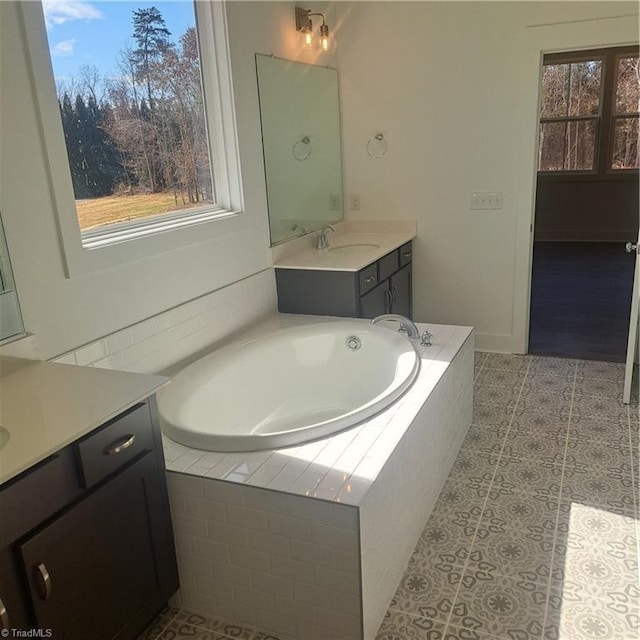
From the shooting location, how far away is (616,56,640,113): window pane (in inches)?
285

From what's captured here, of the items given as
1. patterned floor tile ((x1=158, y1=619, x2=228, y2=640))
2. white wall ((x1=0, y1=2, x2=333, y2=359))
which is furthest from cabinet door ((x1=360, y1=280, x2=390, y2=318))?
patterned floor tile ((x1=158, y1=619, x2=228, y2=640))

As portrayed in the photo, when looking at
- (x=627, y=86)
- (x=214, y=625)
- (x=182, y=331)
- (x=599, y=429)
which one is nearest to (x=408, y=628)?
(x=214, y=625)

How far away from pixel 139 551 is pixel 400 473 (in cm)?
83

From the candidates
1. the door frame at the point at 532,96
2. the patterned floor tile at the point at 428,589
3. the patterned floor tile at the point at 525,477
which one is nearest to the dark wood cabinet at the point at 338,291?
the door frame at the point at 532,96

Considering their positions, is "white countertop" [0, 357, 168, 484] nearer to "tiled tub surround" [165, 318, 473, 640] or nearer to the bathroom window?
"tiled tub surround" [165, 318, 473, 640]

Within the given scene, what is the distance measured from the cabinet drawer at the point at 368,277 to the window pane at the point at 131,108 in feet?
2.95

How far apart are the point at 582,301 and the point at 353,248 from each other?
8.27 ft

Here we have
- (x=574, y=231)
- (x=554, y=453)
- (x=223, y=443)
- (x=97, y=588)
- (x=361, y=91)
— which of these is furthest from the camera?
(x=574, y=231)

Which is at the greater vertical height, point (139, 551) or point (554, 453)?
point (139, 551)

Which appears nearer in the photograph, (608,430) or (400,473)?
(400,473)

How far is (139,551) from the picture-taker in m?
1.73

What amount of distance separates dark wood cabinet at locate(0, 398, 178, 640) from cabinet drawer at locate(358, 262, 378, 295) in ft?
5.78

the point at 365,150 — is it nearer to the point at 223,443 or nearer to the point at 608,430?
the point at 608,430

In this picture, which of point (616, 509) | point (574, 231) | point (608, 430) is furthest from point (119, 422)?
point (574, 231)
